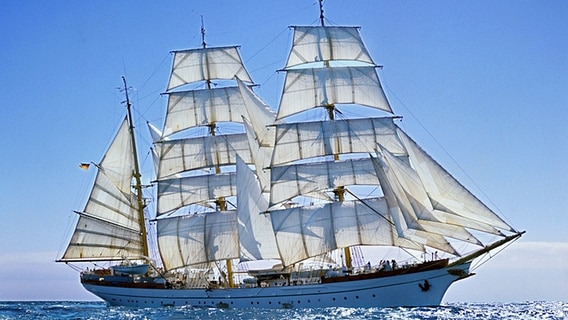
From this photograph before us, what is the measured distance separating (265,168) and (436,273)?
590 inches

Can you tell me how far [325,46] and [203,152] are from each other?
13.9 metres

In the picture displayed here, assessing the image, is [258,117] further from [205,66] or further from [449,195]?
[449,195]

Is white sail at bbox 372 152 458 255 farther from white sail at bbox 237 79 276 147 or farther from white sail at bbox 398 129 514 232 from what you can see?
white sail at bbox 237 79 276 147

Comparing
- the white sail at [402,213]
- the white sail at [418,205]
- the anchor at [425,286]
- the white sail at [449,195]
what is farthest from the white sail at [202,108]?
the anchor at [425,286]

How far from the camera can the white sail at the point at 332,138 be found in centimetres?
5978

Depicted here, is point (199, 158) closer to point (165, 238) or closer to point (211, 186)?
point (211, 186)

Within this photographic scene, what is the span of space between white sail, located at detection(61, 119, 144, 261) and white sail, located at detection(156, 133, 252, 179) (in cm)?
341

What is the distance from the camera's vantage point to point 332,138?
60188 millimetres

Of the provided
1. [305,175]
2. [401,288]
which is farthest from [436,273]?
[305,175]

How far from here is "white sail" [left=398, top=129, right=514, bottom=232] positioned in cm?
5009

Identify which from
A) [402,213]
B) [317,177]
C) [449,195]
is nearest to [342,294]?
[402,213]

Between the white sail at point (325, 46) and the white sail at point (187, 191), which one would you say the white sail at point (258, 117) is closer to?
the white sail at point (325, 46)

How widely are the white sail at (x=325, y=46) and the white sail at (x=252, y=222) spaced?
32.4 ft

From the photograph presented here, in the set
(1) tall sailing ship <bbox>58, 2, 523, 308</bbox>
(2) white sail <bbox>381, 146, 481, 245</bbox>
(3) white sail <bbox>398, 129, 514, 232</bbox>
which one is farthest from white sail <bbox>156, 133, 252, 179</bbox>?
(3) white sail <bbox>398, 129, 514, 232</bbox>
